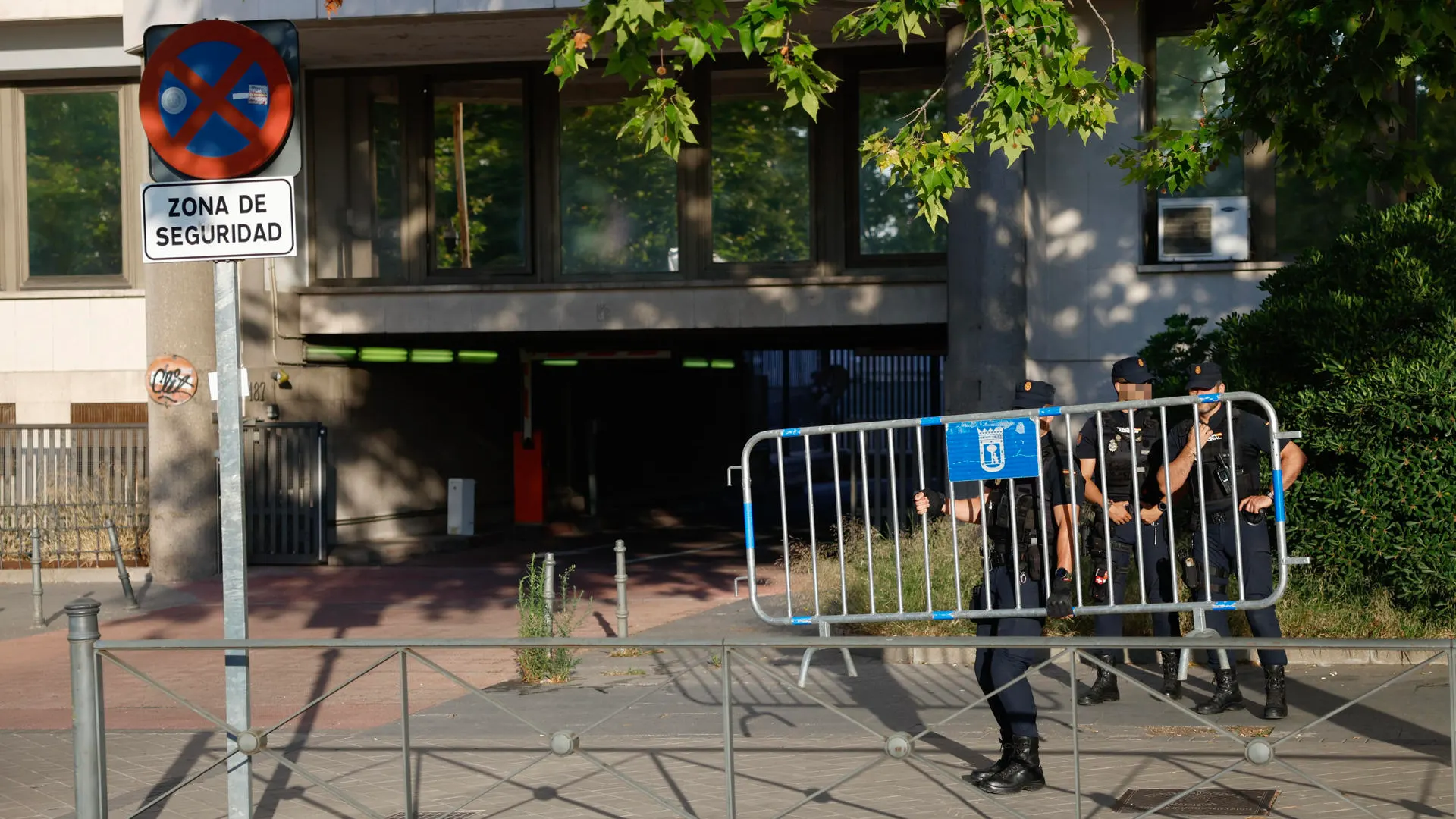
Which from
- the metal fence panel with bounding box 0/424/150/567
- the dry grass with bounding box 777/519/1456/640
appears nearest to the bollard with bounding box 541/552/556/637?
the dry grass with bounding box 777/519/1456/640

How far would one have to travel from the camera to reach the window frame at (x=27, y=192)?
1755cm

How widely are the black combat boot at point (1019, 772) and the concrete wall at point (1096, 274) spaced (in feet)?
27.0

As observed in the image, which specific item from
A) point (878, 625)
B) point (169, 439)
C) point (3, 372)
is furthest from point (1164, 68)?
point (3, 372)

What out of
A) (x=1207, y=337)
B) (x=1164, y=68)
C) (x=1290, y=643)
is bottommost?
(x=1290, y=643)

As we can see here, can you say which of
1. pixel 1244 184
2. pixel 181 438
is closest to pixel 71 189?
pixel 181 438

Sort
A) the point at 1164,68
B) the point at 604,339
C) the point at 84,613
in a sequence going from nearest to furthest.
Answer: the point at 84,613
the point at 1164,68
the point at 604,339

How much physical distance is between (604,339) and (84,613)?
14677mm

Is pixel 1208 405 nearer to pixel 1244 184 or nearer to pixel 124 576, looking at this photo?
pixel 1244 184

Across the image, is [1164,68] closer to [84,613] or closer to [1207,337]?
[1207,337]

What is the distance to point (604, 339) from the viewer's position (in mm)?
19984

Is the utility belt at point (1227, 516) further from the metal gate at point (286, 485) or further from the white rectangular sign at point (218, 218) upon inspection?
the metal gate at point (286, 485)

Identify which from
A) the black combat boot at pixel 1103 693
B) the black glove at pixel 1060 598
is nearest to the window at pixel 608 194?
the black combat boot at pixel 1103 693

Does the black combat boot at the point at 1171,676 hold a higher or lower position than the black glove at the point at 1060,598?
lower

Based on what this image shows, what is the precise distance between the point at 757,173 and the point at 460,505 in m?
5.82
